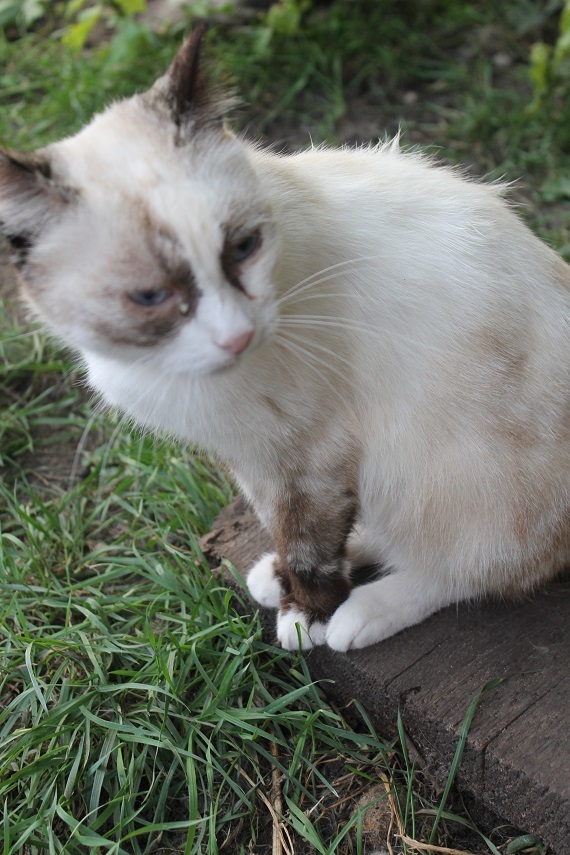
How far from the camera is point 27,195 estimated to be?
1777mm

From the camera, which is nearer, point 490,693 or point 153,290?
point 153,290

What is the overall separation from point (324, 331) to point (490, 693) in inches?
38.6

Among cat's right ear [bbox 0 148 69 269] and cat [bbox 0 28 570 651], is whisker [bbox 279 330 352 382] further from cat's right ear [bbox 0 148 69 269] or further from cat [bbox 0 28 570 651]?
cat's right ear [bbox 0 148 69 269]

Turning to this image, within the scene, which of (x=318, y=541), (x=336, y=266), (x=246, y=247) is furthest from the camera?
(x=318, y=541)

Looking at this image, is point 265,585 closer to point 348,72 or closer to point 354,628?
point 354,628

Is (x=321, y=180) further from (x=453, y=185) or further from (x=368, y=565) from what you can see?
(x=368, y=565)

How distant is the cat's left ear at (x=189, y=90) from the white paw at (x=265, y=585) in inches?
49.6

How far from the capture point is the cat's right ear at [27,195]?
1.75m

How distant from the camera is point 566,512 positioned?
A: 2223mm

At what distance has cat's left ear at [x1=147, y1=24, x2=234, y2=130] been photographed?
1.84m

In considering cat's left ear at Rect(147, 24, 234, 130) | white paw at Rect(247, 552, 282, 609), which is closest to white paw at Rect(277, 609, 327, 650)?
white paw at Rect(247, 552, 282, 609)

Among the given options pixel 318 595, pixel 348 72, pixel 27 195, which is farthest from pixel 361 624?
pixel 348 72

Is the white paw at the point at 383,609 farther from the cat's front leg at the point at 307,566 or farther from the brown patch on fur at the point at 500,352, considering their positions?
the brown patch on fur at the point at 500,352

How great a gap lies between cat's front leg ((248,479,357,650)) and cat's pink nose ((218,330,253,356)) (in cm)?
56
